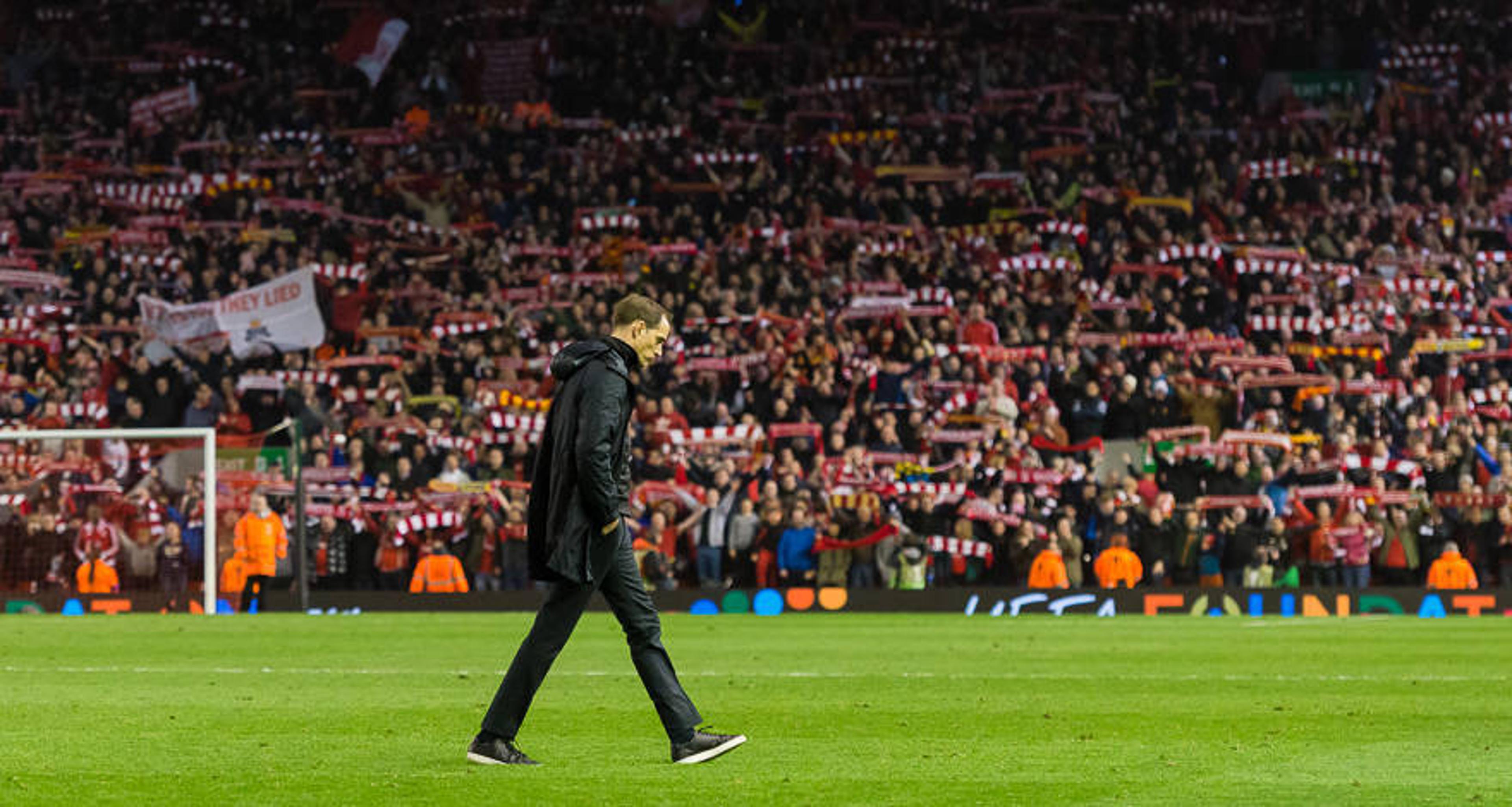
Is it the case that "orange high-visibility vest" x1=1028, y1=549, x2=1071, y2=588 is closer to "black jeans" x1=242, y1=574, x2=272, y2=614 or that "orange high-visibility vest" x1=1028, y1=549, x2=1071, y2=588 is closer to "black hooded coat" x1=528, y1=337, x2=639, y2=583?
"black jeans" x1=242, y1=574, x2=272, y2=614

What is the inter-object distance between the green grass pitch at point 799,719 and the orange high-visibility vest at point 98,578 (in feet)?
23.5

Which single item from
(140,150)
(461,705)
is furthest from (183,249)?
(461,705)

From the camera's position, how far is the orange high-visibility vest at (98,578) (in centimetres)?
2819

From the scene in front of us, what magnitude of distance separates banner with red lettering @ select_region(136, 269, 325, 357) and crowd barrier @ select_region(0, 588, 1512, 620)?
789cm

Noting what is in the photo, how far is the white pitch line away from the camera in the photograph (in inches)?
583

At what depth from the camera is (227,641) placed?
1967cm

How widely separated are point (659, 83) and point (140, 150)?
33.2 feet

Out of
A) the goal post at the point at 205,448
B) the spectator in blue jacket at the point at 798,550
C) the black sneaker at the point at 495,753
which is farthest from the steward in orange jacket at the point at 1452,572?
the black sneaker at the point at 495,753

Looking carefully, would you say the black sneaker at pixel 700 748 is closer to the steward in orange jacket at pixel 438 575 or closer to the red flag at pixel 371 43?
the steward in orange jacket at pixel 438 575

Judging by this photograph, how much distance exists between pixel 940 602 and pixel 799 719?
15.5m

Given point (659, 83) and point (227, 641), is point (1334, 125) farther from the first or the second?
point (227, 641)

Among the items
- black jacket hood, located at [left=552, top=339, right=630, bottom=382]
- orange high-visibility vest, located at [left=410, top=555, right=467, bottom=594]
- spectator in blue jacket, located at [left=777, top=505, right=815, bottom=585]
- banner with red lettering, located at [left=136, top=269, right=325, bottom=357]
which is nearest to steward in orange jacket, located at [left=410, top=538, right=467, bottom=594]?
orange high-visibility vest, located at [left=410, top=555, right=467, bottom=594]

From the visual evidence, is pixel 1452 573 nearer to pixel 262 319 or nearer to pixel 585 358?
pixel 262 319

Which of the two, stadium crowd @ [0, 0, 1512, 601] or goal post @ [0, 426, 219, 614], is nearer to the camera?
goal post @ [0, 426, 219, 614]
